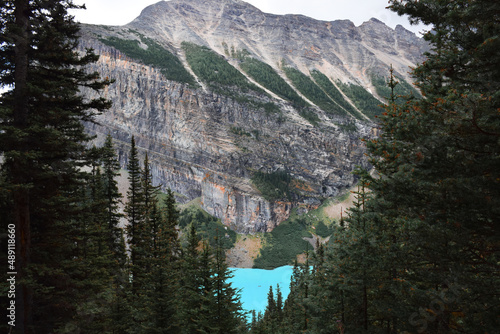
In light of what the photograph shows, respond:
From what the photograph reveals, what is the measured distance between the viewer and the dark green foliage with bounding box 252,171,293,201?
14862 centimetres

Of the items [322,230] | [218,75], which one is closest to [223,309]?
[322,230]

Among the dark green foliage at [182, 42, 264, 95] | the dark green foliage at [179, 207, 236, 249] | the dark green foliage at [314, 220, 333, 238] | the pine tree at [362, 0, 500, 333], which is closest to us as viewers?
the pine tree at [362, 0, 500, 333]

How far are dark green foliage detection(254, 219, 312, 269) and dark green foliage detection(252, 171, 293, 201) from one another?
14685mm

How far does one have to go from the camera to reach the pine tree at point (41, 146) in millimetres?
7918

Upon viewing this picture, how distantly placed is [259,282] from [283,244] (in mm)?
31186

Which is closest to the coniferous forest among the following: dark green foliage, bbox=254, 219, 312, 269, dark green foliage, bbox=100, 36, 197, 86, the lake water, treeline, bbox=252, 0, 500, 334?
treeline, bbox=252, 0, 500, 334

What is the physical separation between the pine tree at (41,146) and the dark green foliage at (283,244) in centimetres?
11163

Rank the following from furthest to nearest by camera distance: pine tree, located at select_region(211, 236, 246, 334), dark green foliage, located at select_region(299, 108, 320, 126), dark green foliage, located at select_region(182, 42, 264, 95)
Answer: dark green foliage, located at select_region(299, 108, 320, 126) < dark green foliage, located at select_region(182, 42, 264, 95) < pine tree, located at select_region(211, 236, 246, 334)

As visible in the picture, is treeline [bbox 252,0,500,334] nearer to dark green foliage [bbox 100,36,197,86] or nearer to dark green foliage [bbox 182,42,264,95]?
dark green foliage [bbox 100,36,197,86]

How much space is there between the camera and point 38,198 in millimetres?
8742

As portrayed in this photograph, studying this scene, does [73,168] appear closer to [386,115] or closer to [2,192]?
[2,192]

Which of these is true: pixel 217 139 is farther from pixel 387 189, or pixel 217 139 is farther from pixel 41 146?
pixel 387 189

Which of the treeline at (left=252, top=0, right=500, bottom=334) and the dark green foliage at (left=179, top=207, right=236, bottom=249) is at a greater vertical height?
the treeline at (left=252, top=0, right=500, bottom=334)

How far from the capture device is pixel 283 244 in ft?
440
